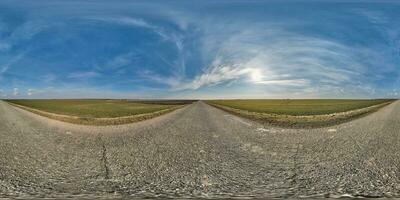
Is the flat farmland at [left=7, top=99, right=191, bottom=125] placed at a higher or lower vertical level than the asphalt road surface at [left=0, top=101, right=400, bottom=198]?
higher

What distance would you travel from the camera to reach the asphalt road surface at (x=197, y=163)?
13109 mm

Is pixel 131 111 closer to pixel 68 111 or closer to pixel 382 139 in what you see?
pixel 68 111

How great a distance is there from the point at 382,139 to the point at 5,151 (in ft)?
56.1

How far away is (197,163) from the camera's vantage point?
1939 cm

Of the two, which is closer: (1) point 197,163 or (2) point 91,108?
(1) point 197,163

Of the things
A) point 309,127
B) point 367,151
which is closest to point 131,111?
point 309,127

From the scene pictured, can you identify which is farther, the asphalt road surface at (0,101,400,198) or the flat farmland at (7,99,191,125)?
the flat farmland at (7,99,191,125)

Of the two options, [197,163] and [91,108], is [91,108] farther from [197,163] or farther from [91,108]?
[197,163]

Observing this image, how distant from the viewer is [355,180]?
571 inches

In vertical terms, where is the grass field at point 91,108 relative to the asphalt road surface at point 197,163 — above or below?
above

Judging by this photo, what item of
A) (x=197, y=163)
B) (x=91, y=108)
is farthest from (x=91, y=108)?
(x=197, y=163)

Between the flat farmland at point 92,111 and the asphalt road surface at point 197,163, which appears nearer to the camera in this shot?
the asphalt road surface at point 197,163

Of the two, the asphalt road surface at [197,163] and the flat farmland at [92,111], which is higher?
the flat farmland at [92,111]

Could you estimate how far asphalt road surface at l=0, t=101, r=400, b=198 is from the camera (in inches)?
516
